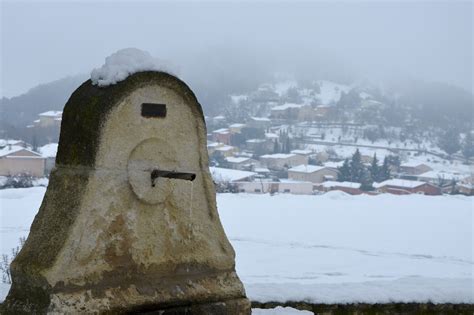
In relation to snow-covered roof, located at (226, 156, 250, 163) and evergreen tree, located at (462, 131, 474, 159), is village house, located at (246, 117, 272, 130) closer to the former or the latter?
evergreen tree, located at (462, 131, 474, 159)

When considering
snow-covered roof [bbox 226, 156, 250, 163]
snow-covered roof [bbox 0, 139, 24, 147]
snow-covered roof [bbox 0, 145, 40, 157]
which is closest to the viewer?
snow-covered roof [bbox 0, 145, 40, 157]

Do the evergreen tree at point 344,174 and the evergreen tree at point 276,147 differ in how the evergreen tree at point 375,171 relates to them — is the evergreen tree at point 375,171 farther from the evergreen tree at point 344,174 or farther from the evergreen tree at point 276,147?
the evergreen tree at point 276,147

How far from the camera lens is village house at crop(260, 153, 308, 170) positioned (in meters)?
40.8

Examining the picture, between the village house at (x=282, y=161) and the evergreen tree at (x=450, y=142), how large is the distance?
12948mm

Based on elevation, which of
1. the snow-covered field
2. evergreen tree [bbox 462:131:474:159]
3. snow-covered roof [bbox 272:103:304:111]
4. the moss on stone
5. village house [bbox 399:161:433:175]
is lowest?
the snow-covered field

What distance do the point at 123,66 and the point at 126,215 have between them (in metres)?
0.77

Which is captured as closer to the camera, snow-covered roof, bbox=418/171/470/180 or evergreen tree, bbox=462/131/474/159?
snow-covered roof, bbox=418/171/470/180

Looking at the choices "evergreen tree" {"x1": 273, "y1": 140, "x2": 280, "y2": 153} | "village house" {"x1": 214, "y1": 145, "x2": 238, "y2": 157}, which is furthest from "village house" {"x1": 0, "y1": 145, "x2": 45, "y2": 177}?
"evergreen tree" {"x1": 273, "y1": 140, "x2": 280, "y2": 153}

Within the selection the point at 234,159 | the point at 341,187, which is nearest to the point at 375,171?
the point at 341,187

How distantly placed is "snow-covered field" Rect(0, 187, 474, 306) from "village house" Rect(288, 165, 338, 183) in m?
15.2

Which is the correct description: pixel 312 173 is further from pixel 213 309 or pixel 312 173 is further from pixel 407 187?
pixel 213 309

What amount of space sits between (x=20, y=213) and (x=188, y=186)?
1114cm

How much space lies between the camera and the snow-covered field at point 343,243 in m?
7.27

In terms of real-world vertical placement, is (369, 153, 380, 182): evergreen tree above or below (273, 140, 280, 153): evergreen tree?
below
